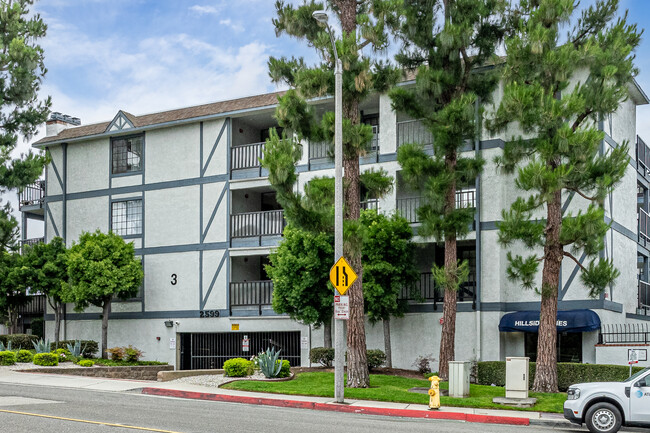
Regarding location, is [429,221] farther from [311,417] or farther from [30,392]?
[30,392]

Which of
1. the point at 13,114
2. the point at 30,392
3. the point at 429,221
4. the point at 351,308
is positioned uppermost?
the point at 13,114

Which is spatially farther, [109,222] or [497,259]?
[109,222]

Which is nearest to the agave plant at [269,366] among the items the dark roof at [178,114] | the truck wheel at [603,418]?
the truck wheel at [603,418]

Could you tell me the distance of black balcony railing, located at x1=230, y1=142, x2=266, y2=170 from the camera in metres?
32.9

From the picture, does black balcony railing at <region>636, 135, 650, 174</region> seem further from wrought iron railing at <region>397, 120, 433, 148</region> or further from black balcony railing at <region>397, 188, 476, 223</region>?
wrought iron railing at <region>397, 120, 433, 148</region>

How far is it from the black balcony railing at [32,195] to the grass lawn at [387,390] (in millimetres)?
21594

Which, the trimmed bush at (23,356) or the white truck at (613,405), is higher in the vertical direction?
the white truck at (613,405)

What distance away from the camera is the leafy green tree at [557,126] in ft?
66.9

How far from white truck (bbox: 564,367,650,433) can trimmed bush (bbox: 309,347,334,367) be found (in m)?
12.9

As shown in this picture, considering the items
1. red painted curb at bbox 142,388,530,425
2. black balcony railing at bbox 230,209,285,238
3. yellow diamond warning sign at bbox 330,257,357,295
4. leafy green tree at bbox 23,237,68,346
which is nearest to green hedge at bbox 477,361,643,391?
red painted curb at bbox 142,388,530,425

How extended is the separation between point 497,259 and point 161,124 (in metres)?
16.2

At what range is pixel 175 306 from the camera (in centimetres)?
3416

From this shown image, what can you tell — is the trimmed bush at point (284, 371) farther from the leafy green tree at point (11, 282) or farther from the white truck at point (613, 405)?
the leafy green tree at point (11, 282)

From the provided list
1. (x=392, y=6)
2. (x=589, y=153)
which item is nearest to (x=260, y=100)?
(x=392, y=6)
